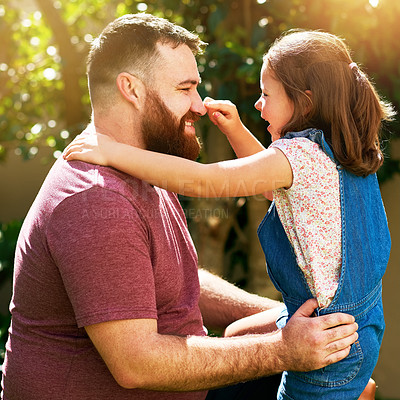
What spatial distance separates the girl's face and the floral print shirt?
234mm

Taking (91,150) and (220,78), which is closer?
(91,150)

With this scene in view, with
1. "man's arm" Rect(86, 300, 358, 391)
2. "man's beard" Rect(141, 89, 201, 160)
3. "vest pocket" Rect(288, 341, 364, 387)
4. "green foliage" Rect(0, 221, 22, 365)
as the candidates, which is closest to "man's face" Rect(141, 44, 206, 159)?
"man's beard" Rect(141, 89, 201, 160)

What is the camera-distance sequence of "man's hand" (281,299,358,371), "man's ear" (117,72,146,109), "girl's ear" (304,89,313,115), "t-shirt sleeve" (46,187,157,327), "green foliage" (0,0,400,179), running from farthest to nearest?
"green foliage" (0,0,400,179) → "man's ear" (117,72,146,109) → "girl's ear" (304,89,313,115) → "man's hand" (281,299,358,371) → "t-shirt sleeve" (46,187,157,327)

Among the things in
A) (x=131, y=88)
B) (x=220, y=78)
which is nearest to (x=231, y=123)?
(x=131, y=88)

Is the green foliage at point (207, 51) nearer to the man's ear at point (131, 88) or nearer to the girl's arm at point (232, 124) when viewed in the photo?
the girl's arm at point (232, 124)

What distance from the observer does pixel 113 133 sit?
2.12 meters

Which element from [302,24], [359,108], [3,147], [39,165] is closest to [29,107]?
[3,147]

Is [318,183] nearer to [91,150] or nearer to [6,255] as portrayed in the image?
[91,150]

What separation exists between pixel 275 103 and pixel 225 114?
0.44 metres

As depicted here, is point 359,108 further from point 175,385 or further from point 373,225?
point 175,385

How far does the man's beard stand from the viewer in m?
2.18

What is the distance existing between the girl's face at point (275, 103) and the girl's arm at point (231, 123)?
A: 0.33 m

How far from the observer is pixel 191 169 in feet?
6.13

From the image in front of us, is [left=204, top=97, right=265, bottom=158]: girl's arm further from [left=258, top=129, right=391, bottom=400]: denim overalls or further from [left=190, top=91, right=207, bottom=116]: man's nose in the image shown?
[left=258, top=129, right=391, bottom=400]: denim overalls
